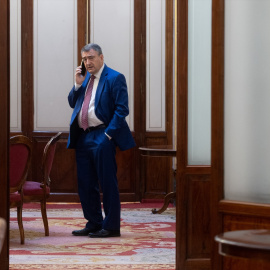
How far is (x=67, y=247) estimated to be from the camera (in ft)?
17.5

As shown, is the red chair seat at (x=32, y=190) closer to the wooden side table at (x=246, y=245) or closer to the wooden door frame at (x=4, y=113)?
the wooden door frame at (x=4, y=113)

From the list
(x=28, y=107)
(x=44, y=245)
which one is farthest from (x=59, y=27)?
(x=44, y=245)

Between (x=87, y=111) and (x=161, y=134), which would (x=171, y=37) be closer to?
(x=161, y=134)

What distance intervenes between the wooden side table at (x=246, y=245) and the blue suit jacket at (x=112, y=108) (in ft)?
10.6

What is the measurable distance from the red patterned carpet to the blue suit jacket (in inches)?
31.2

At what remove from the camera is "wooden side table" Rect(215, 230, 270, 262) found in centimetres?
224

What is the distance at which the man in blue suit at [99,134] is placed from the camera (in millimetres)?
5668

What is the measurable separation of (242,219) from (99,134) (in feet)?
9.38

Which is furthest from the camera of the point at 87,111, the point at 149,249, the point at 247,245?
the point at 87,111

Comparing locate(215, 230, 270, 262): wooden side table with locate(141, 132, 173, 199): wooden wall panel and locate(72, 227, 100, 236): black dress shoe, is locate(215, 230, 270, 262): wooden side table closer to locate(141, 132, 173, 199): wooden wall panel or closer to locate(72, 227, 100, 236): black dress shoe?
locate(72, 227, 100, 236): black dress shoe

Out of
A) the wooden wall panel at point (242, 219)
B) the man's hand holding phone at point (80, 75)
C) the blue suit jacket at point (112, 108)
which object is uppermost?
the man's hand holding phone at point (80, 75)

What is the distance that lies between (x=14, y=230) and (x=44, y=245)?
0.93 meters

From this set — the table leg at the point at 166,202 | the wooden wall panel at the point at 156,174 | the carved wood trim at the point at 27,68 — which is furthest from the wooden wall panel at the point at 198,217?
the carved wood trim at the point at 27,68

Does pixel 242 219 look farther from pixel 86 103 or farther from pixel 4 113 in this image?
pixel 86 103
